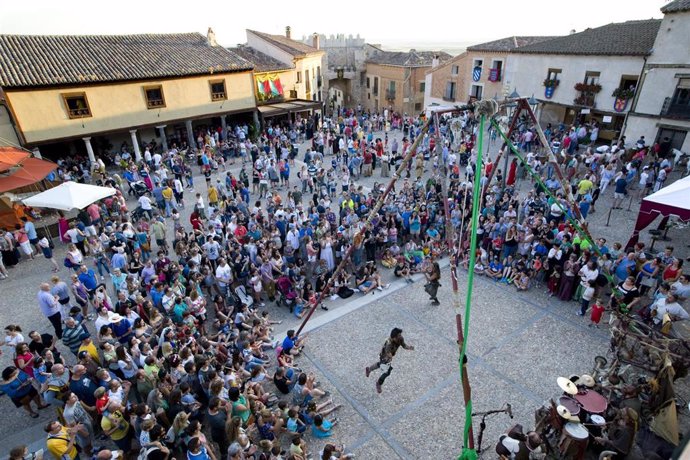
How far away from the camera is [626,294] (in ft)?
34.1

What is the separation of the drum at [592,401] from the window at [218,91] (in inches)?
1117

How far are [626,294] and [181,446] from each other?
36.4ft

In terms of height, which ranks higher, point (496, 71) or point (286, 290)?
point (496, 71)

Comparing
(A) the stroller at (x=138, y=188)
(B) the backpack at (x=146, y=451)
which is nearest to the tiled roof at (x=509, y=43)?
(A) the stroller at (x=138, y=188)

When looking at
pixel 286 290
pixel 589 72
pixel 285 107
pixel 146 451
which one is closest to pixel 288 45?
pixel 285 107

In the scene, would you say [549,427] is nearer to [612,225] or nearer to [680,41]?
[612,225]

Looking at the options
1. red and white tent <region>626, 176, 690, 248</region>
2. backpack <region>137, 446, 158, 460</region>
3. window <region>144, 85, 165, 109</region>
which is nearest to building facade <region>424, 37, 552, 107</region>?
red and white tent <region>626, 176, 690, 248</region>

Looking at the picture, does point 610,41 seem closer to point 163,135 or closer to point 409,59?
point 409,59

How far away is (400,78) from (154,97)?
31.2 meters

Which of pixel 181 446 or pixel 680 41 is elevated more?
pixel 680 41

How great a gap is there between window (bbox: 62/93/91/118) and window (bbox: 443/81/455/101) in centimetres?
3265

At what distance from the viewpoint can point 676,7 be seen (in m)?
20.4

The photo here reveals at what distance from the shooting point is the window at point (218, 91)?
28438mm

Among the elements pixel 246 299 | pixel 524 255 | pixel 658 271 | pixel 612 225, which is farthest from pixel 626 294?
pixel 246 299
